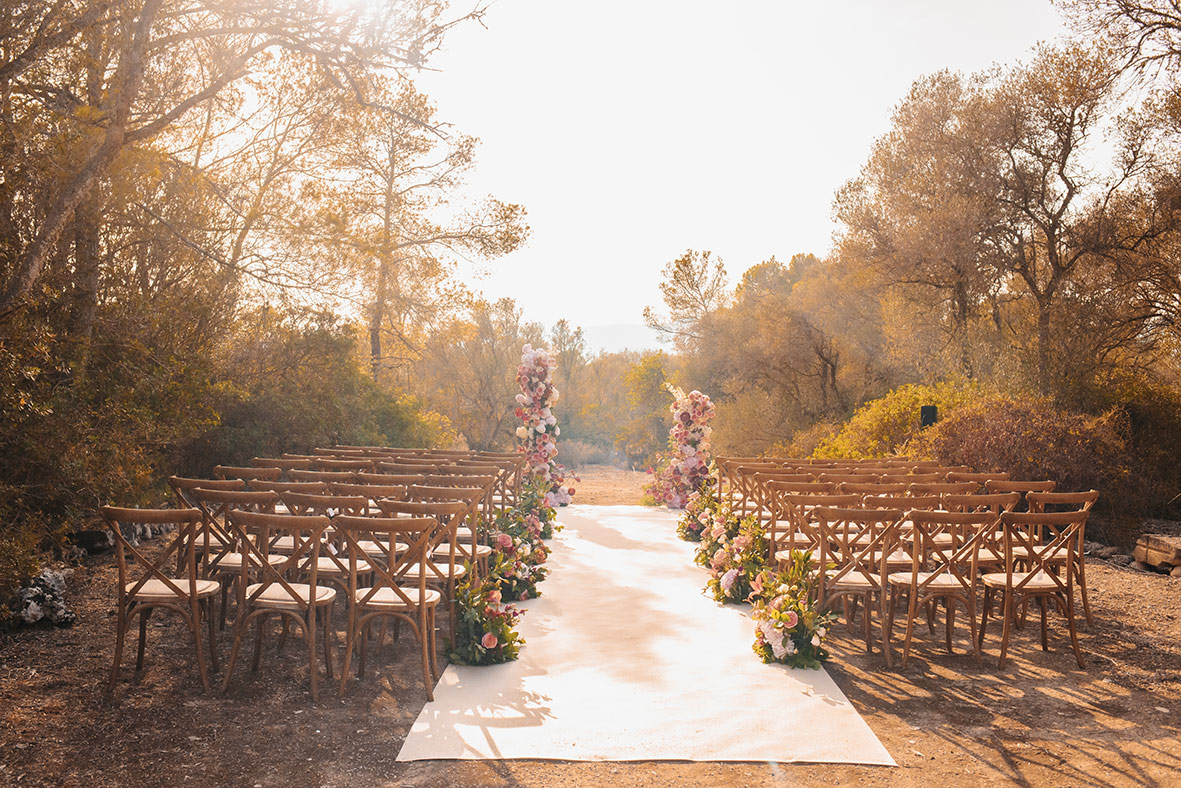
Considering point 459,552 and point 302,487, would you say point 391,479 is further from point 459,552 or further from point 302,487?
point 302,487

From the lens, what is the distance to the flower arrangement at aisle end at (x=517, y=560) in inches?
260

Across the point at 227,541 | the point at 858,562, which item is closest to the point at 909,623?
the point at 858,562

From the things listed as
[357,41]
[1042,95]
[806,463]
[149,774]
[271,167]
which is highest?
[1042,95]

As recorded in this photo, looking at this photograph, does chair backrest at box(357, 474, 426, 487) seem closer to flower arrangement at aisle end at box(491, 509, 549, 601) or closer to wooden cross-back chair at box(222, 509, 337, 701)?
flower arrangement at aisle end at box(491, 509, 549, 601)

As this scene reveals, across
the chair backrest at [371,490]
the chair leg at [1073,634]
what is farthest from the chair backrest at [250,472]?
the chair leg at [1073,634]

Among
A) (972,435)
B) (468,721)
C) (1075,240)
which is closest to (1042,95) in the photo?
(1075,240)

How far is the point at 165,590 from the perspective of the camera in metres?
4.72

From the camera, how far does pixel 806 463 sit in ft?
30.2

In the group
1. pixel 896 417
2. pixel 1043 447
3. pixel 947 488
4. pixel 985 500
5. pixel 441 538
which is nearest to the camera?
pixel 441 538

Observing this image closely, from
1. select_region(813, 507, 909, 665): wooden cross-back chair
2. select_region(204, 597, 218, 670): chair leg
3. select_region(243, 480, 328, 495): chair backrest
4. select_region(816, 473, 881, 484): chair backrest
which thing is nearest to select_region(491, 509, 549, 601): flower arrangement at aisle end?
select_region(243, 480, 328, 495): chair backrest

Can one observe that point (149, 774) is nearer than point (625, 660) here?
Yes

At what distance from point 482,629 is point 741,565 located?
100 inches

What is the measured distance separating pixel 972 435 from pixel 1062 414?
5.35 feet

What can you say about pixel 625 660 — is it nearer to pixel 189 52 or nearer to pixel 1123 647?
pixel 1123 647
